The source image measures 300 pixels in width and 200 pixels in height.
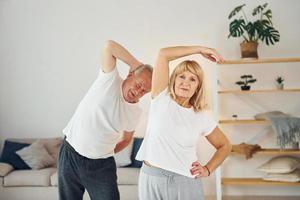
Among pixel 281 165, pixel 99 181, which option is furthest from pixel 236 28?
pixel 99 181

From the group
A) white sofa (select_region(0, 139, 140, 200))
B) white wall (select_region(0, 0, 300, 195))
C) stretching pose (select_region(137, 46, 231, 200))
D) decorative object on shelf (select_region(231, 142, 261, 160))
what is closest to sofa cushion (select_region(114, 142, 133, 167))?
white sofa (select_region(0, 139, 140, 200))

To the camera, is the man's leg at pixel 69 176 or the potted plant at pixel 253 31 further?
the potted plant at pixel 253 31

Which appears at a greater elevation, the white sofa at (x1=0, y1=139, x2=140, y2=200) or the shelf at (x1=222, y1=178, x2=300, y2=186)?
the white sofa at (x1=0, y1=139, x2=140, y2=200)

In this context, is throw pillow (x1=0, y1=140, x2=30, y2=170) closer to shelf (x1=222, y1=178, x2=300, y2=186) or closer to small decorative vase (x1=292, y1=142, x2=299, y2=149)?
shelf (x1=222, y1=178, x2=300, y2=186)

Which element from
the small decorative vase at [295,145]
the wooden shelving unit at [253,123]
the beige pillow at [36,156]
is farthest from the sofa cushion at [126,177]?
the small decorative vase at [295,145]

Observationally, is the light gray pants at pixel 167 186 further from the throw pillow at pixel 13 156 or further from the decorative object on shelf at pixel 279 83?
the throw pillow at pixel 13 156

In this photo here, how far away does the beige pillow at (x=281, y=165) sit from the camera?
4098mm

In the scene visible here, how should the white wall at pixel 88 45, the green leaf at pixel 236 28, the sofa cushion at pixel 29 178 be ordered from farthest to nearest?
the white wall at pixel 88 45 < the green leaf at pixel 236 28 < the sofa cushion at pixel 29 178

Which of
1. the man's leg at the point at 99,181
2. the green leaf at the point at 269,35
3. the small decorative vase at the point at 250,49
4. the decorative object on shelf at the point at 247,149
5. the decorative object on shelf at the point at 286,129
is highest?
the green leaf at the point at 269,35

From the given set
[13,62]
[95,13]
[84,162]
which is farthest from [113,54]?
[13,62]

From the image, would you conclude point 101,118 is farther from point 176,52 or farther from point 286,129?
point 286,129

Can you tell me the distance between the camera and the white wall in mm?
4613

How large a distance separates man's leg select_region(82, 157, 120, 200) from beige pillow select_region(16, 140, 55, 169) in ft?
7.63

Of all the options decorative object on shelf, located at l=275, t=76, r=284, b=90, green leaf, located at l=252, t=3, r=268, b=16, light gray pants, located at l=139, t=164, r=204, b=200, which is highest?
green leaf, located at l=252, t=3, r=268, b=16
